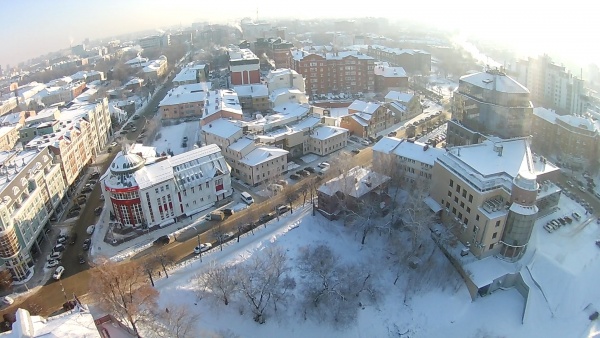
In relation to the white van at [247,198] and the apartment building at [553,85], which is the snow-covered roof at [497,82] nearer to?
the white van at [247,198]

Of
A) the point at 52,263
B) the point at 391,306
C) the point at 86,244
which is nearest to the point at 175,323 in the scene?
the point at 52,263

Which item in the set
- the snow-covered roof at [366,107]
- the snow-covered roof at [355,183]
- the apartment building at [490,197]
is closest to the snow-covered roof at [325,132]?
the snow-covered roof at [366,107]

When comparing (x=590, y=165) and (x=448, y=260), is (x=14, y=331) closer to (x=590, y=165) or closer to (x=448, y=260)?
(x=448, y=260)

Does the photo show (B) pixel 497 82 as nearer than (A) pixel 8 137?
Yes

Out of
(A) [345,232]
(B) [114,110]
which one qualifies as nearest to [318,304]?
(A) [345,232]

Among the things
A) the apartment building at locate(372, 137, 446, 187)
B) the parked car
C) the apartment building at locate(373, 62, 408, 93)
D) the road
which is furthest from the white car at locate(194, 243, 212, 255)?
the apartment building at locate(373, 62, 408, 93)

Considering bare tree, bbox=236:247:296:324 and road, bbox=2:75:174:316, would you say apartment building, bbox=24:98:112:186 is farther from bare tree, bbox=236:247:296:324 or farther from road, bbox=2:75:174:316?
bare tree, bbox=236:247:296:324

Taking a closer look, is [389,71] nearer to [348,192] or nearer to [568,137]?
[568,137]
